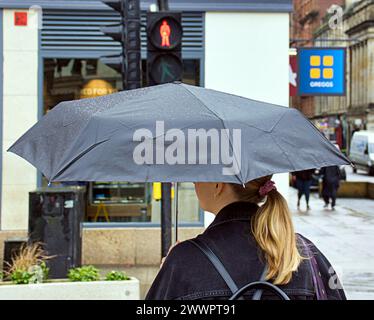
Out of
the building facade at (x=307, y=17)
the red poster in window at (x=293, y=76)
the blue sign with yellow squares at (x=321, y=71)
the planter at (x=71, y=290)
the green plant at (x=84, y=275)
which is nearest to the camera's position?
the planter at (x=71, y=290)

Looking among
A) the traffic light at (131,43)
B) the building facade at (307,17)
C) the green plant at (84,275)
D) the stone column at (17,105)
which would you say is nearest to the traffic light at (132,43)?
the traffic light at (131,43)

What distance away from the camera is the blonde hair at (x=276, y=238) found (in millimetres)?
2393

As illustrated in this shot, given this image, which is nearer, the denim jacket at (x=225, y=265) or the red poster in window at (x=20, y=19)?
the denim jacket at (x=225, y=265)

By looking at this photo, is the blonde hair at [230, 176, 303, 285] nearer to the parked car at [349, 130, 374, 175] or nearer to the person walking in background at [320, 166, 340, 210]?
the person walking in background at [320, 166, 340, 210]

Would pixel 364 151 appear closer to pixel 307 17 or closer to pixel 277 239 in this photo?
pixel 307 17

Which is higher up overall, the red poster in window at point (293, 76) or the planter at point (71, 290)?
the red poster in window at point (293, 76)

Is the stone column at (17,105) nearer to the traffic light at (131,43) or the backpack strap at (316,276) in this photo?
the traffic light at (131,43)

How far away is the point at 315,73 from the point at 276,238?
11696 millimetres

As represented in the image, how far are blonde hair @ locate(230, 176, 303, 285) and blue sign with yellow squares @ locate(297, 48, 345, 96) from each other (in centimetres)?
1097

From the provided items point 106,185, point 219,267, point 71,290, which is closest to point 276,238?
point 219,267

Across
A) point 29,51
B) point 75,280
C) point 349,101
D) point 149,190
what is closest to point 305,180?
point 149,190

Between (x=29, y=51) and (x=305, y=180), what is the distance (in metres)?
11.2

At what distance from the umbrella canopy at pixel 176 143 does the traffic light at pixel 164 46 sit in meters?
4.42

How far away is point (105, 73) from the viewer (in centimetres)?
1098
